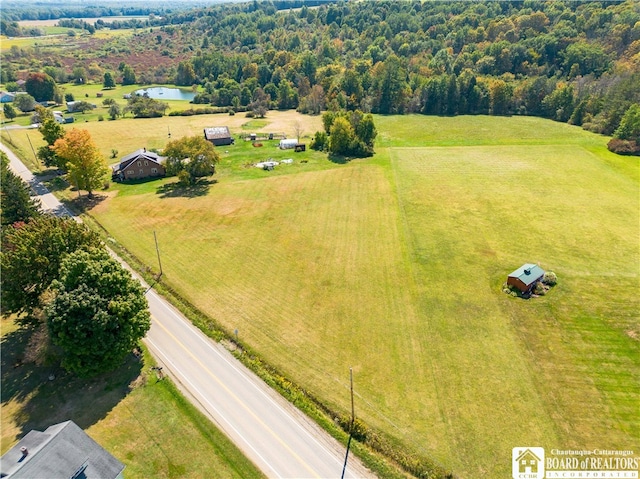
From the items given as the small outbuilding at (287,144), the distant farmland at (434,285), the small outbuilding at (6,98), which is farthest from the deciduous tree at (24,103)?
the small outbuilding at (287,144)

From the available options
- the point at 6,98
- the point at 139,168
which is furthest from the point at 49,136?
the point at 6,98

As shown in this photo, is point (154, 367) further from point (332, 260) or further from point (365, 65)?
point (365, 65)

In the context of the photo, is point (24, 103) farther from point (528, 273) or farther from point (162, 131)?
point (528, 273)

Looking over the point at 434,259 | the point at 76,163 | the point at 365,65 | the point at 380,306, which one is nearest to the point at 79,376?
the point at 380,306

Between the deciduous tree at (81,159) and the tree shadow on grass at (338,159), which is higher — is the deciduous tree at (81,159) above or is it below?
above

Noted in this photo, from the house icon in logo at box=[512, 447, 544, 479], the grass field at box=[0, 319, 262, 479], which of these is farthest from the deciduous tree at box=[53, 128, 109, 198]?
the house icon in logo at box=[512, 447, 544, 479]

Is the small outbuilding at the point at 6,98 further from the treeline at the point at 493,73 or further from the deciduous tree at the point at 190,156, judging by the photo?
the deciduous tree at the point at 190,156

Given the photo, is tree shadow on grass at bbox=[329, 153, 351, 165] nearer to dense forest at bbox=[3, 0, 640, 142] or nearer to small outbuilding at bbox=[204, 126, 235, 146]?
small outbuilding at bbox=[204, 126, 235, 146]
